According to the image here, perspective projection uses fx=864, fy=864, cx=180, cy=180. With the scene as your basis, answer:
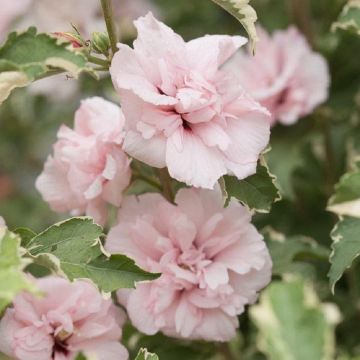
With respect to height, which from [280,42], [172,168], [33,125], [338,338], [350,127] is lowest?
[33,125]

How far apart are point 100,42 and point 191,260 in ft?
0.75

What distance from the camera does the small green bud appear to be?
0.78 metres

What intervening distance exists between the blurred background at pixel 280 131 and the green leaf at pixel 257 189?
0.58 feet

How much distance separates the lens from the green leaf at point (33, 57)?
678 millimetres

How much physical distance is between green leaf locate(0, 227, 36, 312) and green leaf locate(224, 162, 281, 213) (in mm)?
230

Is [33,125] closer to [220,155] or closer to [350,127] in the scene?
[350,127]

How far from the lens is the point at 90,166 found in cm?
85

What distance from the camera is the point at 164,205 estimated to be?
33.1 inches

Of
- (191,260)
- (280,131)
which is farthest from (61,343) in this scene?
(280,131)

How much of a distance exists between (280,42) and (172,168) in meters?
0.61

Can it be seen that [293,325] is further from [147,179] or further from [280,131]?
[280,131]

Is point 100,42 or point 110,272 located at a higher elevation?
point 100,42

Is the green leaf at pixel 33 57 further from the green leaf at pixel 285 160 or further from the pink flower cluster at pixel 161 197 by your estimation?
the green leaf at pixel 285 160

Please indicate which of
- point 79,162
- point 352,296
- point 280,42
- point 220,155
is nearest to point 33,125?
point 280,42
